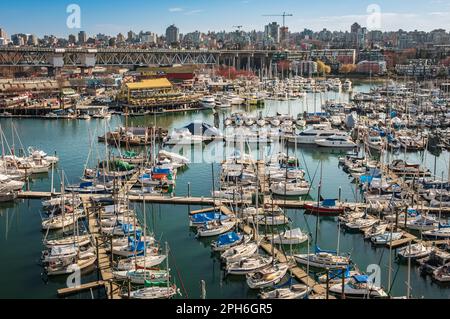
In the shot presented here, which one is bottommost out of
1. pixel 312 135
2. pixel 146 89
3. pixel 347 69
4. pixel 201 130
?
pixel 312 135

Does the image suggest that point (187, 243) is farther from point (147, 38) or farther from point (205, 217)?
point (147, 38)

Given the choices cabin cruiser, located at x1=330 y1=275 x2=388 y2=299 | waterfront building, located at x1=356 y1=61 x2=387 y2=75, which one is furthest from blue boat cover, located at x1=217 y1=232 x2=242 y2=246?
waterfront building, located at x1=356 y1=61 x2=387 y2=75

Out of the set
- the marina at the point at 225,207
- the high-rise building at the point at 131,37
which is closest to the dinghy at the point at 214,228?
the marina at the point at 225,207

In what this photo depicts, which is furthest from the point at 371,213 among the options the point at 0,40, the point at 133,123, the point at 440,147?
the point at 0,40

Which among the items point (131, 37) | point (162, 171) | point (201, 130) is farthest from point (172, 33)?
point (162, 171)

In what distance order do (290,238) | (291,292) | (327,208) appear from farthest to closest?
(327,208), (290,238), (291,292)

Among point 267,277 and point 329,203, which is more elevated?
point 329,203
